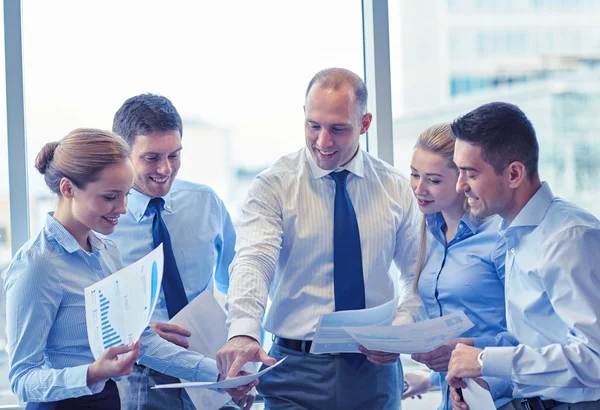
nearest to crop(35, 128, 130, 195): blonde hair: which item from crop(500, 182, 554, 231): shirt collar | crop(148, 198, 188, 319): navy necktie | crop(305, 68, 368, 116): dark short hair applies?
crop(148, 198, 188, 319): navy necktie

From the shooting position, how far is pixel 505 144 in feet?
6.16

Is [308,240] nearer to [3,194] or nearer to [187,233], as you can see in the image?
[187,233]

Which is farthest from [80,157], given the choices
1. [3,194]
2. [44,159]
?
[3,194]

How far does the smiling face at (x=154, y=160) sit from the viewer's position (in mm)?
2346

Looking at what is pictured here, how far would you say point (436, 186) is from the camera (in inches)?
88.2

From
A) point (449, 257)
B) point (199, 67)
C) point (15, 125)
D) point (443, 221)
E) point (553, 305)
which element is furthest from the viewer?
point (199, 67)

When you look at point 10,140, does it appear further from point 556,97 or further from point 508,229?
point 556,97

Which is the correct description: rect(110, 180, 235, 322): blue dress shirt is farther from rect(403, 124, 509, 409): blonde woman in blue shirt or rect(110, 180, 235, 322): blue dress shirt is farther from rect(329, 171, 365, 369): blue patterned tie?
rect(403, 124, 509, 409): blonde woman in blue shirt

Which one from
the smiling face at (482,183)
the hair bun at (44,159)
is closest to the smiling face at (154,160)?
the hair bun at (44,159)

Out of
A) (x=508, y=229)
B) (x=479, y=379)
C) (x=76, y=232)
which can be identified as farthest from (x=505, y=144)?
(x=76, y=232)

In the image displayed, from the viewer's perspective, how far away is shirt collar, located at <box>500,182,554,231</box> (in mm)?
1833

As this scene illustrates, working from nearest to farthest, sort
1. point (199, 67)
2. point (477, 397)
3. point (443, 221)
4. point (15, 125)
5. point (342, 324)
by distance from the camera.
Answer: point (477, 397) < point (342, 324) < point (443, 221) < point (15, 125) < point (199, 67)

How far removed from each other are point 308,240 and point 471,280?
1.75 ft

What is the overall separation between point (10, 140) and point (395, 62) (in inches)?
66.4
